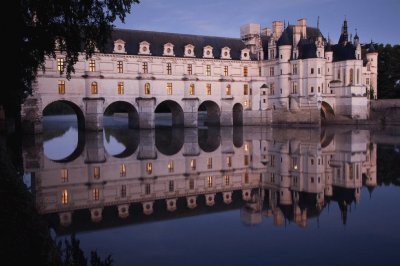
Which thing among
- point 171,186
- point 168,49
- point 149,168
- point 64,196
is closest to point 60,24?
point 64,196

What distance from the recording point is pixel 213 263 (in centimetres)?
729

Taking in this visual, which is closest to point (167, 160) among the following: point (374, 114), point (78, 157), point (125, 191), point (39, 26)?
point (78, 157)

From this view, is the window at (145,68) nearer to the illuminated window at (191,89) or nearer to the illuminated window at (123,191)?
the illuminated window at (191,89)

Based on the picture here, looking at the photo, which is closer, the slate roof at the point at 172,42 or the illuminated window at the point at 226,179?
the illuminated window at the point at 226,179

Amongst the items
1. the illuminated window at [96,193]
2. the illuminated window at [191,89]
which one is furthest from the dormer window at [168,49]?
the illuminated window at [96,193]

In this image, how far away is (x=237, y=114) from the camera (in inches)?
1972

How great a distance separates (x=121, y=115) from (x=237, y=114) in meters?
33.3

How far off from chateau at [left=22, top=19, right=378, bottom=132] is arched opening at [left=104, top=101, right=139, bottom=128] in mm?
327

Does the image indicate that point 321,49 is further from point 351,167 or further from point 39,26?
point 39,26

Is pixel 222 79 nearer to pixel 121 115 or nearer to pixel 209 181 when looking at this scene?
pixel 209 181

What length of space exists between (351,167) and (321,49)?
1261 inches

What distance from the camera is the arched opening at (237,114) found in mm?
49250

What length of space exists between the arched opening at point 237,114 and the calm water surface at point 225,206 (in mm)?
28413

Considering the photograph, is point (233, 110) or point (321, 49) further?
point (233, 110)
